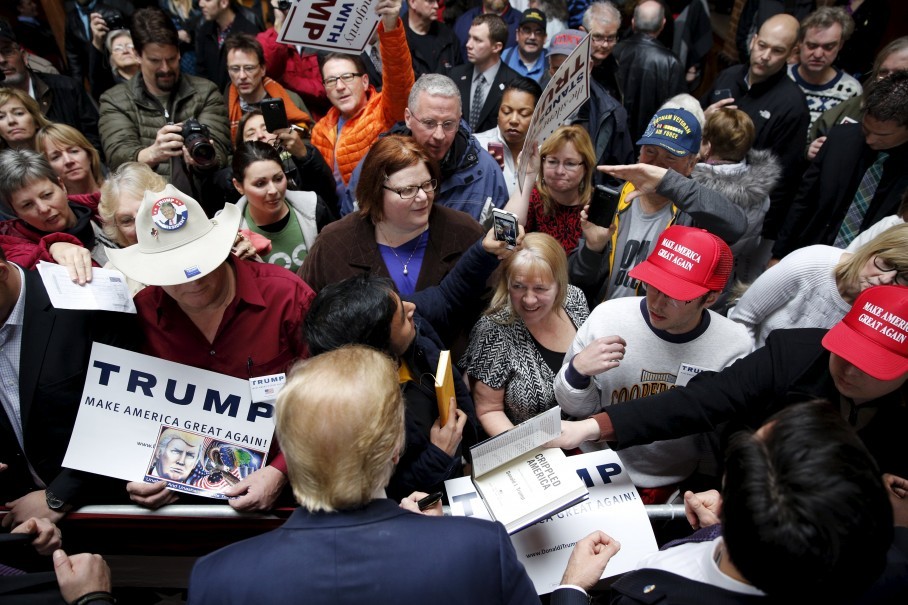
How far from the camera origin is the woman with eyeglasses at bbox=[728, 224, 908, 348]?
2104 millimetres

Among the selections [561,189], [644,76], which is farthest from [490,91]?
[561,189]

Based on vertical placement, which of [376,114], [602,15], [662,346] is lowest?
[376,114]

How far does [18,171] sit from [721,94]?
14.9ft

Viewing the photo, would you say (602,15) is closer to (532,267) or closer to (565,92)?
(565,92)

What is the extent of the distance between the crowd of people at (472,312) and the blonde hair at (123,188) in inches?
0.8

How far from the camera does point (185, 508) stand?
2049 millimetres

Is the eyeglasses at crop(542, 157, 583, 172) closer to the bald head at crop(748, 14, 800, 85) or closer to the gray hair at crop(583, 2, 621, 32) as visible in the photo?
the gray hair at crop(583, 2, 621, 32)

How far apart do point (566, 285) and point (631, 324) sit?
479 mm

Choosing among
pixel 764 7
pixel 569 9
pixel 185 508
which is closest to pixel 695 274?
pixel 185 508

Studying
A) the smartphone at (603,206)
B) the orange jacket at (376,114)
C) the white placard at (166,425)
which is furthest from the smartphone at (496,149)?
the white placard at (166,425)

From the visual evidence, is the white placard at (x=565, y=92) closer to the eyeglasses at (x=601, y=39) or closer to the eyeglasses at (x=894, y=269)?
the eyeglasses at (x=894, y=269)

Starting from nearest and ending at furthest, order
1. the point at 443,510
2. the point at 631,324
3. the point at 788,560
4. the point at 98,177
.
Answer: the point at 788,560 < the point at 443,510 < the point at 631,324 < the point at 98,177

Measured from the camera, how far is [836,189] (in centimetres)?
359

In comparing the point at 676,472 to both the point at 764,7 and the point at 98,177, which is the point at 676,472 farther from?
the point at 764,7
